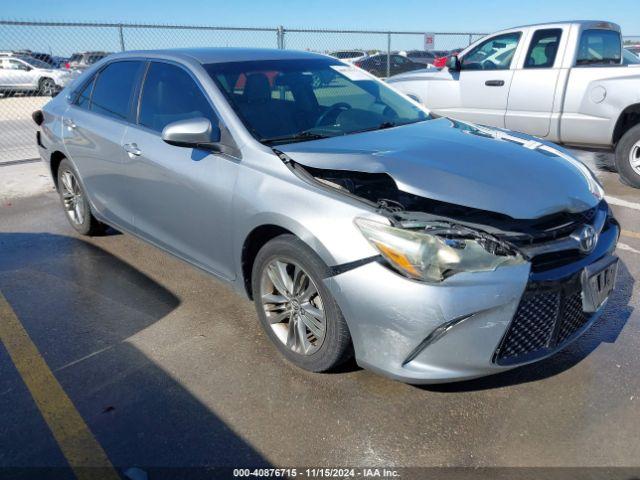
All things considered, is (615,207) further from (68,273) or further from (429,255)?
(68,273)

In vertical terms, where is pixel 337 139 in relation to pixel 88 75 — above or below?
below

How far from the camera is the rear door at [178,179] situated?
3.30 meters

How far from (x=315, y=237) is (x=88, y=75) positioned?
327cm

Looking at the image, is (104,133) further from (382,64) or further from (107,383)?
(382,64)

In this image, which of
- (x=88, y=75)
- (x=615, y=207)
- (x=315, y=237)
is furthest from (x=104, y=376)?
(x=615, y=207)

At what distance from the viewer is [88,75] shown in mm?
4855

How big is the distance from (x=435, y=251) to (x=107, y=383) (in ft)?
6.11

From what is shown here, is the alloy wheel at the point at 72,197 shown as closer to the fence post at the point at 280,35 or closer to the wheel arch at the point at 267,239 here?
the wheel arch at the point at 267,239

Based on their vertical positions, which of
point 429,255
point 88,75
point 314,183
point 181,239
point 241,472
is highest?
point 88,75

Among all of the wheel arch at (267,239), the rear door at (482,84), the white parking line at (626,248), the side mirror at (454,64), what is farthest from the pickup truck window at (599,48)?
the wheel arch at (267,239)

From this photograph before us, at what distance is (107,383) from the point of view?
3.00 metres

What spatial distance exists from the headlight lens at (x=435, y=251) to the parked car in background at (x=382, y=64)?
16235 millimetres

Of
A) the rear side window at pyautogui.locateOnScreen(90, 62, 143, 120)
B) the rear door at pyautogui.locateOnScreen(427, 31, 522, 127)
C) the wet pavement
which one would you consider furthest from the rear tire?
the rear door at pyautogui.locateOnScreen(427, 31, 522, 127)

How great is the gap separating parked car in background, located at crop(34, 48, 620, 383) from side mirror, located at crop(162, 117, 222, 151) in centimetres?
1
